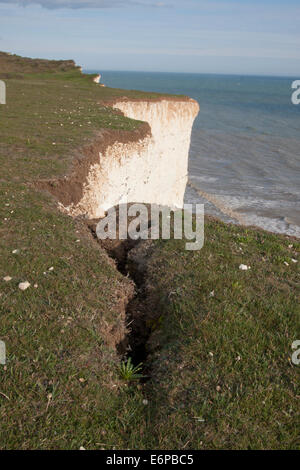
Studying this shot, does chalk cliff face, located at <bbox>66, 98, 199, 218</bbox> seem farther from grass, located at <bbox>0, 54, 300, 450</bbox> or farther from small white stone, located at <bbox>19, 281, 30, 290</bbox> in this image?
small white stone, located at <bbox>19, 281, 30, 290</bbox>

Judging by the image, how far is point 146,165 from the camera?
18406mm

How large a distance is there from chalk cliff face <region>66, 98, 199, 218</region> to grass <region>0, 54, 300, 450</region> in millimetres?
Result: 4042

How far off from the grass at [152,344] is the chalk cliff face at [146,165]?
159 inches

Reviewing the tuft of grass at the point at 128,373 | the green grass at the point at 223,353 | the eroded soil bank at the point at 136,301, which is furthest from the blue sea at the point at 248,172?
the tuft of grass at the point at 128,373

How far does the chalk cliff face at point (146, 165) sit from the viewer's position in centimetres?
1325

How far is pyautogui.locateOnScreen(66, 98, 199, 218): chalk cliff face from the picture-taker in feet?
43.5

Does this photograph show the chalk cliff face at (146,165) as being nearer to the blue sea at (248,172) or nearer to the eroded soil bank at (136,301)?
the eroded soil bank at (136,301)

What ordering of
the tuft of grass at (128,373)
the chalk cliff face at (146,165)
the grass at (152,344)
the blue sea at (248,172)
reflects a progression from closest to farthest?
1. the grass at (152,344)
2. the tuft of grass at (128,373)
3. the chalk cliff face at (146,165)
4. the blue sea at (248,172)

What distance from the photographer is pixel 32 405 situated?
13.9 ft

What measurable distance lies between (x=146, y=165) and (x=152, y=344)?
13627 millimetres

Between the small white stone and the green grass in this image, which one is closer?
the green grass


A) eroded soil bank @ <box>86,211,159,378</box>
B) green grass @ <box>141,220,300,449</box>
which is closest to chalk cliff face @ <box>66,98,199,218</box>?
eroded soil bank @ <box>86,211,159,378</box>
